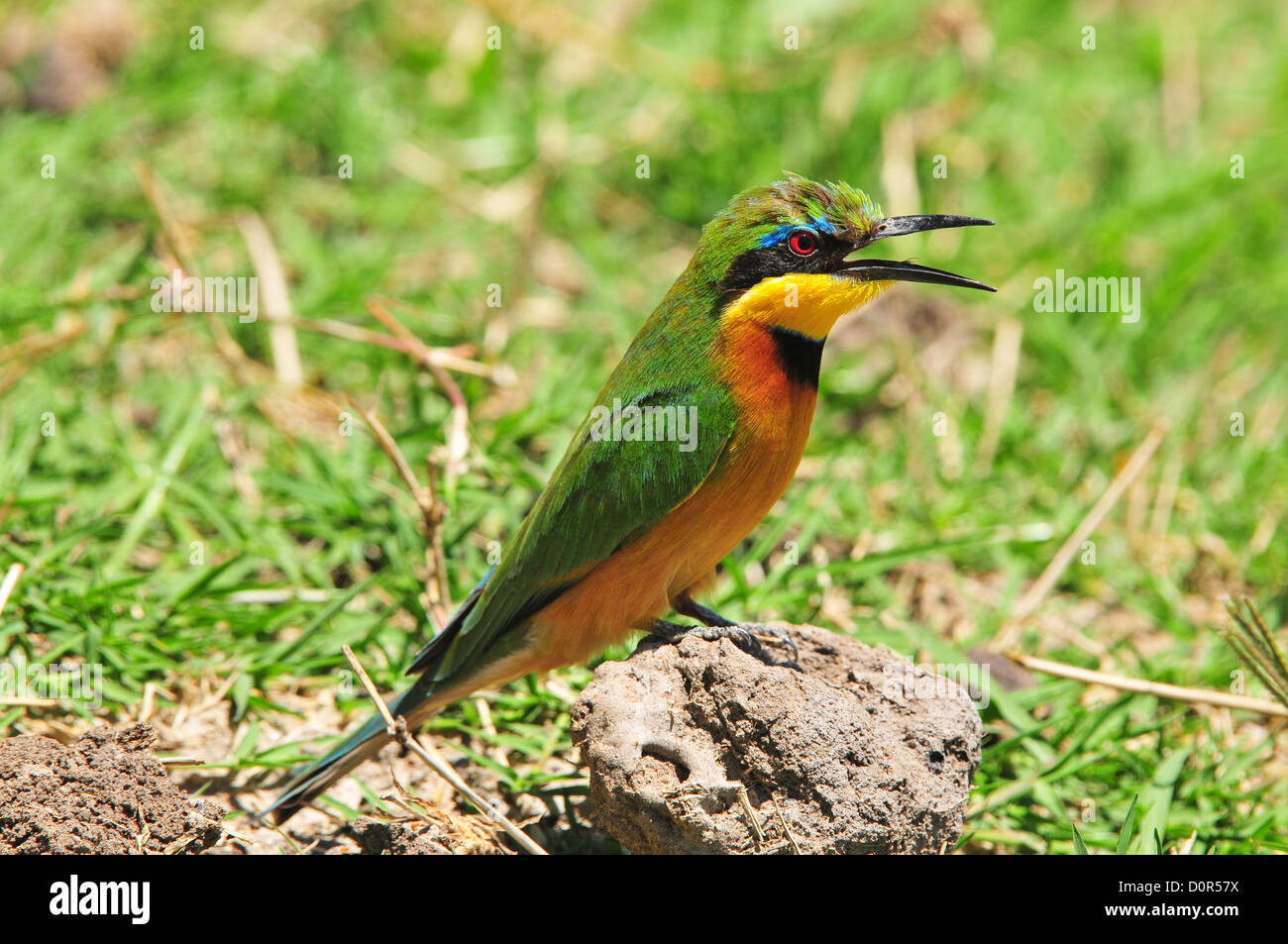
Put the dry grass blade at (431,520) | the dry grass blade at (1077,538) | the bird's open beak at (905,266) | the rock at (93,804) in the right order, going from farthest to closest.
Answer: the dry grass blade at (1077,538) → the dry grass blade at (431,520) → the bird's open beak at (905,266) → the rock at (93,804)

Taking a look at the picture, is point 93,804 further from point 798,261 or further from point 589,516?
point 798,261

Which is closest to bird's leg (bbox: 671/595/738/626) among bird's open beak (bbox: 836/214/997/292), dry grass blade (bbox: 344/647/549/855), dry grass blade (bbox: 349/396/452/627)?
dry grass blade (bbox: 349/396/452/627)

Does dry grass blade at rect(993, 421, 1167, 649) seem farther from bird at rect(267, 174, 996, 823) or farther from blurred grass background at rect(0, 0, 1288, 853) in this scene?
bird at rect(267, 174, 996, 823)

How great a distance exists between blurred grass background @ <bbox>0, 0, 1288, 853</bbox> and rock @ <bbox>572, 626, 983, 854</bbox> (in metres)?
0.58

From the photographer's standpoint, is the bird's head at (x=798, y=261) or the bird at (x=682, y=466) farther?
the bird's head at (x=798, y=261)

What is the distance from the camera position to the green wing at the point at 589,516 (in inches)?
134

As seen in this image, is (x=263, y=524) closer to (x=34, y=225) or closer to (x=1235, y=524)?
(x=34, y=225)

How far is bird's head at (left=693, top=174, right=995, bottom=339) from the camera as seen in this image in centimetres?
354

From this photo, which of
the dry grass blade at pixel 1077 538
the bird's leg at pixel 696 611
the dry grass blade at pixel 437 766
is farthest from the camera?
the dry grass blade at pixel 1077 538

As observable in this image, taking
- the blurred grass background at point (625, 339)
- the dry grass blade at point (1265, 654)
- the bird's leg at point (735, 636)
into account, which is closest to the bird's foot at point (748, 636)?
the bird's leg at point (735, 636)

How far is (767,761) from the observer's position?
3.09 m

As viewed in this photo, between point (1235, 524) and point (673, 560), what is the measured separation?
259 cm

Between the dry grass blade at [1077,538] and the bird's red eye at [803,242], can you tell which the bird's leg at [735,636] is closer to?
the bird's red eye at [803,242]

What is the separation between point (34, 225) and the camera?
548 cm
